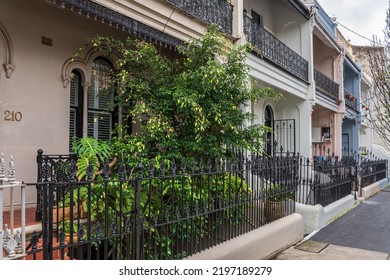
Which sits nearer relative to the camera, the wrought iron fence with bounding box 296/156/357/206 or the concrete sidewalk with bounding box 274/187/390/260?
the concrete sidewalk with bounding box 274/187/390/260

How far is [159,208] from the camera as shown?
16.0 ft

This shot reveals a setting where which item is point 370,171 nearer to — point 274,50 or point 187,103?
point 274,50

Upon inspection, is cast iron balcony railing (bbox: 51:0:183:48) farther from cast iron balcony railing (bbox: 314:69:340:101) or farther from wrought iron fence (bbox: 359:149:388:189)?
wrought iron fence (bbox: 359:149:388:189)

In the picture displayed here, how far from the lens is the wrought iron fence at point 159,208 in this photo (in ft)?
11.5

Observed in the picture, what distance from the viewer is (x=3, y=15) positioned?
20.6 ft

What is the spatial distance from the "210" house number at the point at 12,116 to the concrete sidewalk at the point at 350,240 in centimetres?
525

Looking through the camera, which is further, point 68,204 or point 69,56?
point 69,56

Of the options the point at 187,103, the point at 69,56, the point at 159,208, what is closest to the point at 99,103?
the point at 69,56

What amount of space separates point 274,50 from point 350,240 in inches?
249

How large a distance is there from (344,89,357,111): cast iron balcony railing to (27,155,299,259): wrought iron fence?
1514 cm

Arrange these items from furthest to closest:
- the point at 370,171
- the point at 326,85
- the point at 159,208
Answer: the point at 326,85 < the point at 370,171 < the point at 159,208

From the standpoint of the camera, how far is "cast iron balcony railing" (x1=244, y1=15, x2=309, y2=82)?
33.3 feet

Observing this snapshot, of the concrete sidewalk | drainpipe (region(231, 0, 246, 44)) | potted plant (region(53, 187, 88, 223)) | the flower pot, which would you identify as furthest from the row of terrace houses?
the concrete sidewalk

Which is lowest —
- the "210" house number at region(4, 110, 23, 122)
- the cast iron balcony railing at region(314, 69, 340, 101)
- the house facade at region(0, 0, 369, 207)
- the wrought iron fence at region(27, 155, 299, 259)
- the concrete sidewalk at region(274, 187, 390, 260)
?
the concrete sidewalk at region(274, 187, 390, 260)
